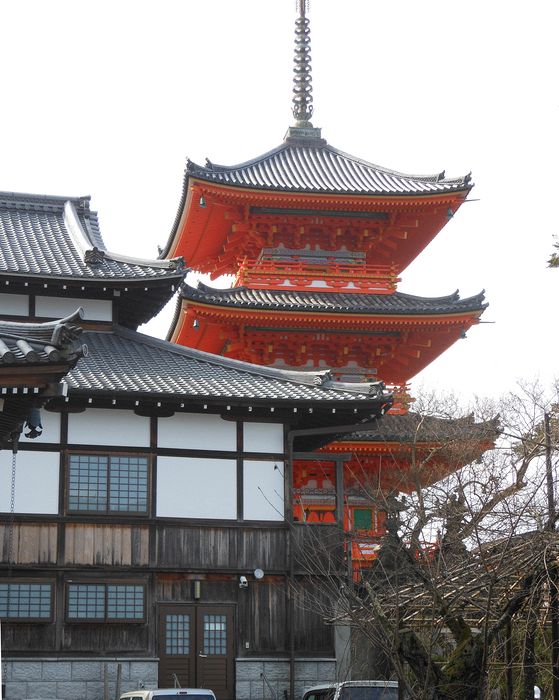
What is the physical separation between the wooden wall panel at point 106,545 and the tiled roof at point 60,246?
18.9 ft

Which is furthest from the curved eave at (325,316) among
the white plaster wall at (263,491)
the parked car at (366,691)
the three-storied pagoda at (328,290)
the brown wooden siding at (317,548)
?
the parked car at (366,691)

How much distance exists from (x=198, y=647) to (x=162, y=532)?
2427 mm

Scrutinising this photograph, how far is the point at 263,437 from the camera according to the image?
82.2 ft

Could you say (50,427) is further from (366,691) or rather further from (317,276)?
(317,276)

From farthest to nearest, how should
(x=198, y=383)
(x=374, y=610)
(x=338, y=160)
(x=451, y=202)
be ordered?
1. (x=338, y=160)
2. (x=451, y=202)
3. (x=198, y=383)
4. (x=374, y=610)

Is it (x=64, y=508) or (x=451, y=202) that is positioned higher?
(x=451, y=202)

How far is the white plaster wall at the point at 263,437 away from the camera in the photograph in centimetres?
2492

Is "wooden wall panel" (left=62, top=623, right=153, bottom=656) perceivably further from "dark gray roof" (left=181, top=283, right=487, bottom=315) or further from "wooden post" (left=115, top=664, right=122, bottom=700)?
"dark gray roof" (left=181, top=283, right=487, bottom=315)

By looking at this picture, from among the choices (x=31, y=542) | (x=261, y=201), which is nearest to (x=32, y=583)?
(x=31, y=542)

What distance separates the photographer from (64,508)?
23.4 metres

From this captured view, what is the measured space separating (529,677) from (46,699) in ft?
41.7

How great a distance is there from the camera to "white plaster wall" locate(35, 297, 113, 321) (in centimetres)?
2631

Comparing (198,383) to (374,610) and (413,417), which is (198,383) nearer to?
(413,417)

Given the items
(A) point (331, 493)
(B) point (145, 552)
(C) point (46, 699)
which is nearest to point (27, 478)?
(B) point (145, 552)
